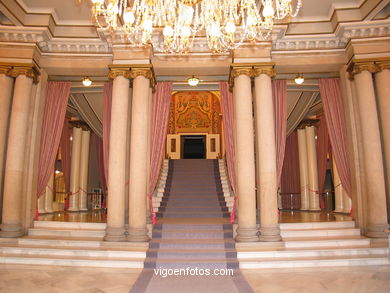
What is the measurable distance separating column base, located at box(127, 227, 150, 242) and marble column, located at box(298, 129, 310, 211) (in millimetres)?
7999

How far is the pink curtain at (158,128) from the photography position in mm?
7457

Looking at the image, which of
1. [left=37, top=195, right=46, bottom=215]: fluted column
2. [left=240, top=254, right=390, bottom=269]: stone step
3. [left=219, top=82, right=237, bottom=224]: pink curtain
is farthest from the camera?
[left=37, top=195, right=46, bottom=215]: fluted column

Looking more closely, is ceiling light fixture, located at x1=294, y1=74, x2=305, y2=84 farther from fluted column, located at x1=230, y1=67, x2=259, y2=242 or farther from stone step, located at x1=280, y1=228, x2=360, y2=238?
stone step, located at x1=280, y1=228, x2=360, y2=238

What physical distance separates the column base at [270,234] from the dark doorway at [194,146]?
38.3ft

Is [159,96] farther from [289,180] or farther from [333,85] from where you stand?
[289,180]

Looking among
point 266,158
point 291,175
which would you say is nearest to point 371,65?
point 266,158

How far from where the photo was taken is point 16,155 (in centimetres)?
677

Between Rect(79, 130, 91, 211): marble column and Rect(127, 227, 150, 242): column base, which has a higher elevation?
Rect(79, 130, 91, 211): marble column

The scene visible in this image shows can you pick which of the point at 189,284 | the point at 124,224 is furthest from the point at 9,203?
the point at 189,284

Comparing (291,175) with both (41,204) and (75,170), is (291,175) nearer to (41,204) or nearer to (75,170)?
(75,170)

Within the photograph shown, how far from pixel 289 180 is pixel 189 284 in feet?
35.5

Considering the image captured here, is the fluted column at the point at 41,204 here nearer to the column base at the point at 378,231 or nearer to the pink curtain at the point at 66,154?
the pink curtain at the point at 66,154

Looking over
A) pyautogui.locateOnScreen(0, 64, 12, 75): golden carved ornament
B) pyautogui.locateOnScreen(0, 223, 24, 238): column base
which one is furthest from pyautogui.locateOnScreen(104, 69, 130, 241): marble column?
pyautogui.locateOnScreen(0, 64, 12, 75): golden carved ornament

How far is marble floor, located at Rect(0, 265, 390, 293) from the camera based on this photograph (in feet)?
14.4
